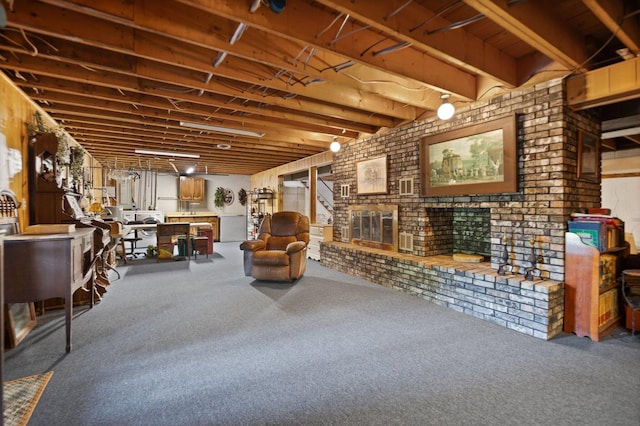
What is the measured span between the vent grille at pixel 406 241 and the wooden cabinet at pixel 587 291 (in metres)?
1.89

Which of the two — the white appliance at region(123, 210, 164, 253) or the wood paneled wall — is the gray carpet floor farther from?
the white appliance at region(123, 210, 164, 253)

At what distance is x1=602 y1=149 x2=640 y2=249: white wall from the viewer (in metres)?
5.96

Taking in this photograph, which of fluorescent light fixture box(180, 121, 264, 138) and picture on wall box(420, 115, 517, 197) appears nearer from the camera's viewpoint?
picture on wall box(420, 115, 517, 197)

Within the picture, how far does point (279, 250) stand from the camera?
5062 mm

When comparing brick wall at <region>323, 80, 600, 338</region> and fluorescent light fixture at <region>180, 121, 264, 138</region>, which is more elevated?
fluorescent light fixture at <region>180, 121, 264, 138</region>

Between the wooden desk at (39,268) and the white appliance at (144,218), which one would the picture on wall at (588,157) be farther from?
the white appliance at (144,218)

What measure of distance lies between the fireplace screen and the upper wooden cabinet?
6762 mm

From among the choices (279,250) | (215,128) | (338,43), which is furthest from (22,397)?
(215,128)

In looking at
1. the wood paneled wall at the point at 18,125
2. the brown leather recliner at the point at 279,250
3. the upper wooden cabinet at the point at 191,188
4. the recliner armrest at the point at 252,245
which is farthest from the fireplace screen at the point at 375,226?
the upper wooden cabinet at the point at 191,188

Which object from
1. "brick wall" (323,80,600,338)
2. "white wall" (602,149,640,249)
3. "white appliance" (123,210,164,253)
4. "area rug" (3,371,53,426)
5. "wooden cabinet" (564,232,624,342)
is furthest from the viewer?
"white appliance" (123,210,164,253)

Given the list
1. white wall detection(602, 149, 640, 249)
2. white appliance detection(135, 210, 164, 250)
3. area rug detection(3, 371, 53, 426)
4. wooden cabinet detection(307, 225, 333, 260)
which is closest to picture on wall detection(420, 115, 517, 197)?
wooden cabinet detection(307, 225, 333, 260)

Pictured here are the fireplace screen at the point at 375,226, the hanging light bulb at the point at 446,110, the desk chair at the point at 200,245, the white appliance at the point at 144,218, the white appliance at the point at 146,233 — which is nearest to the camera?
the hanging light bulb at the point at 446,110

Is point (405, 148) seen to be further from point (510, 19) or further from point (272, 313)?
point (272, 313)

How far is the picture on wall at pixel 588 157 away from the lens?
3.06m
